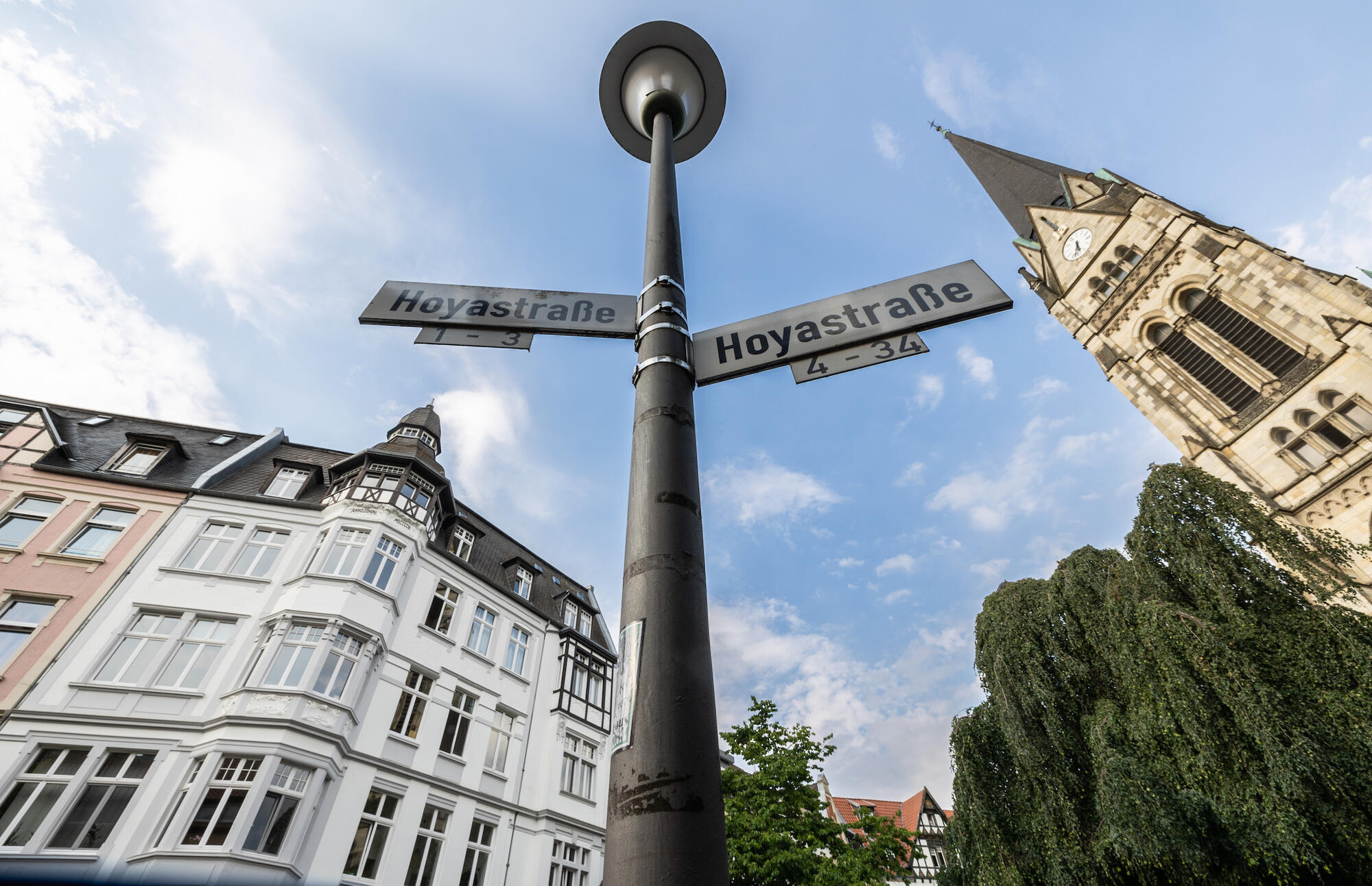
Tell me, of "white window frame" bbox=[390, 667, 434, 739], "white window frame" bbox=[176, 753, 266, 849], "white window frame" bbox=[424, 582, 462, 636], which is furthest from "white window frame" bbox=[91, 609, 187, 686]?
"white window frame" bbox=[424, 582, 462, 636]

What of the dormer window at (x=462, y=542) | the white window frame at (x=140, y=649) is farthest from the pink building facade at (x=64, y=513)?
the dormer window at (x=462, y=542)

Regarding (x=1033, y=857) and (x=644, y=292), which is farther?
(x=1033, y=857)

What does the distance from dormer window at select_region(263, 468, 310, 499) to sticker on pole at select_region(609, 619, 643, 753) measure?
18.7 meters

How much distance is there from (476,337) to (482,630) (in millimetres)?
16925

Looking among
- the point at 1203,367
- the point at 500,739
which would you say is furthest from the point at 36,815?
the point at 1203,367

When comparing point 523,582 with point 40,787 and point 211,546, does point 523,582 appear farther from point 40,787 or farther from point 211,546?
point 40,787

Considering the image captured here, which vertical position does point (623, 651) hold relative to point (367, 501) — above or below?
below

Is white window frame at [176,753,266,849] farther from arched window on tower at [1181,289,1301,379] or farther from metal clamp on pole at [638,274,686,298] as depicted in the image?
arched window on tower at [1181,289,1301,379]

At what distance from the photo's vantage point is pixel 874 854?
18531 mm

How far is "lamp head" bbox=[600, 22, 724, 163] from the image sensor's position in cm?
408

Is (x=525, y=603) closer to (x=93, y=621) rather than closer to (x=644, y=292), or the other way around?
(x=93, y=621)

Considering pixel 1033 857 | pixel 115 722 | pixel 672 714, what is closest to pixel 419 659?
pixel 115 722

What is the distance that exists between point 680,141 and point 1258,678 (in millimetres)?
12319

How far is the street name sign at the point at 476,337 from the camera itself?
350cm
